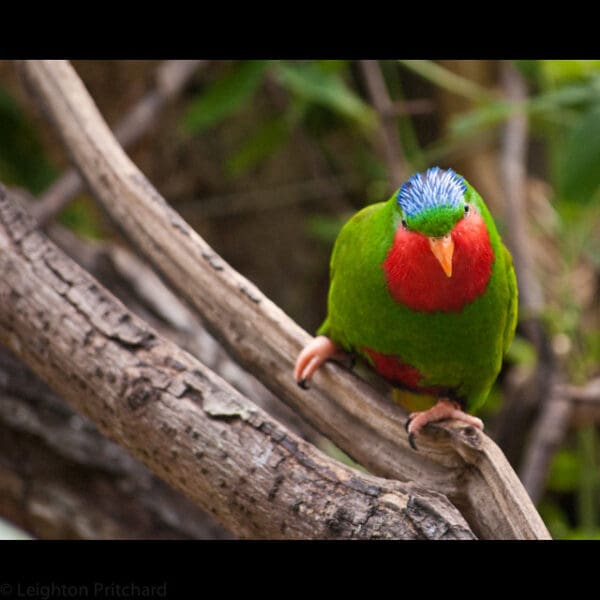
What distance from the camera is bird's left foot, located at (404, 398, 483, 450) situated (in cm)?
138

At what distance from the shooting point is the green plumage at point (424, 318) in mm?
1348

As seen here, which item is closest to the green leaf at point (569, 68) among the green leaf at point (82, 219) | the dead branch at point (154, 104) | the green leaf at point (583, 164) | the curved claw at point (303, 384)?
the green leaf at point (583, 164)

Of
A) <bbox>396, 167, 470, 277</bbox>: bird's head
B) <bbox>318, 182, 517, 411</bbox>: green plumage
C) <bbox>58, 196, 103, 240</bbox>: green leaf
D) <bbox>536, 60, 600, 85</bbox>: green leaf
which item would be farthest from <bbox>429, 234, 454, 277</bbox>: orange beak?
<bbox>58, 196, 103, 240</bbox>: green leaf

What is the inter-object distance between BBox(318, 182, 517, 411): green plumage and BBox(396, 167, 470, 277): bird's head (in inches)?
1.9

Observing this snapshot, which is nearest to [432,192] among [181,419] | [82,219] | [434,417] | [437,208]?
[437,208]

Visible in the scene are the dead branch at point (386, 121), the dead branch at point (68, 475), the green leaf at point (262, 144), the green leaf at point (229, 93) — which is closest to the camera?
the dead branch at point (68, 475)

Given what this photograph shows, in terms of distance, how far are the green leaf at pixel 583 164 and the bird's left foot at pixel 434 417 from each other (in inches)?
27.0

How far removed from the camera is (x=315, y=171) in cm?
293

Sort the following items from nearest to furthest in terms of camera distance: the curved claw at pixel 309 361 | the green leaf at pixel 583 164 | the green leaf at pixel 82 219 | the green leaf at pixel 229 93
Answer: the curved claw at pixel 309 361
the green leaf at pixel 583 164
the green leaf at pixel 229 93
the green leaf at pixel 82 219

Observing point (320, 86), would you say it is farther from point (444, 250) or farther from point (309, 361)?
point (444, 250)

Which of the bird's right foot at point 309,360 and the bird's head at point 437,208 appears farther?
the bird's right foot at point 309,360

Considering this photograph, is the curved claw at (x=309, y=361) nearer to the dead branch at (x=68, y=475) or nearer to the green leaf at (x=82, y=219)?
the dead branch at (x=68, y=475)
